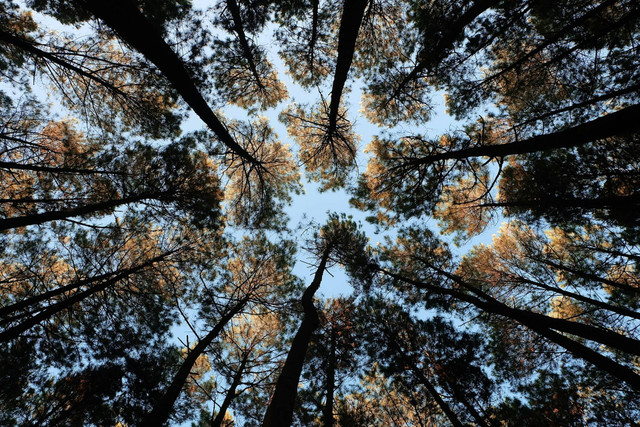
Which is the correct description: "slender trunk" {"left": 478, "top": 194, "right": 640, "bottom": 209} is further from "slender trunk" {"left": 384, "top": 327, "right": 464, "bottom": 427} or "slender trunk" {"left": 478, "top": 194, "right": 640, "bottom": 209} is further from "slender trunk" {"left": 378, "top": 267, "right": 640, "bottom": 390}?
"slender trunk" {"left": 384, "top": 327, "right": 464, "bottom": 427}

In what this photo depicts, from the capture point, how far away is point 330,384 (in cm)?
746

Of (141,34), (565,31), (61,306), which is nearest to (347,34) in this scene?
(141,34)

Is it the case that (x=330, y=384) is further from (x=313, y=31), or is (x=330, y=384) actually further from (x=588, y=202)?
(x=313, y=31)

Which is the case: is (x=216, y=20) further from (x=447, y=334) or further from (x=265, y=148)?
(x=447, y=334)

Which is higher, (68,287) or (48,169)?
(48,169)

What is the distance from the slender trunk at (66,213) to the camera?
4.49m

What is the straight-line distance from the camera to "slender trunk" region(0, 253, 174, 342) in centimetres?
430

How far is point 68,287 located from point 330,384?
701cm

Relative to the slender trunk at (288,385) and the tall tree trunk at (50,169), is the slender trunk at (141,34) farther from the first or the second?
the slender trunk at (288,385)

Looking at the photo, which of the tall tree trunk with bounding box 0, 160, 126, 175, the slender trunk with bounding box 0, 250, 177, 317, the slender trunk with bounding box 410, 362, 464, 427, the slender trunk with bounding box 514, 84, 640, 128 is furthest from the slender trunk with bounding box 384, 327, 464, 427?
the tall tree trunk with bounding box 0, 160, 126, 175

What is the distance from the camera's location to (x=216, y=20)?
6.62 meters

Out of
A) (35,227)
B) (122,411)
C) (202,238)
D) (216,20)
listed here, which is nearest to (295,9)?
(216,20)

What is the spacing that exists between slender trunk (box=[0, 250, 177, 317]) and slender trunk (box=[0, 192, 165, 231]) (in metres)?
1.45

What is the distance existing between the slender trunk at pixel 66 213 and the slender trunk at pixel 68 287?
1.45 metres
